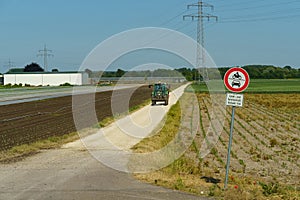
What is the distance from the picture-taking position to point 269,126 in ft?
90.5

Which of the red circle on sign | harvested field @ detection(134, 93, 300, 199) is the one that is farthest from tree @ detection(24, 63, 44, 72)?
the red circle on sign

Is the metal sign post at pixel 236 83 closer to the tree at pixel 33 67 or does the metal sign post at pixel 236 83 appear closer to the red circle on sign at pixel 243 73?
the red circle on sign at pixel 243 73

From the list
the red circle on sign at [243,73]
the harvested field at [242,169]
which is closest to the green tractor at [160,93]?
the harvested field at [242,169]

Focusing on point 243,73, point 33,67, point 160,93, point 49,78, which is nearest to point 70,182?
point 243,73

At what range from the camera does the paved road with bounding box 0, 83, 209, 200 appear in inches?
366

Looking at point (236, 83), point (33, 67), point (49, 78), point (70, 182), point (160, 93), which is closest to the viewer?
point (236, 83)

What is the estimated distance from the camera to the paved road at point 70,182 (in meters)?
9.30

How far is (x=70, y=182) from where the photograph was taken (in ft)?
35.0

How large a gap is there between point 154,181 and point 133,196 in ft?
5.29

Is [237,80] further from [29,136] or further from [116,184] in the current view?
[29,136]

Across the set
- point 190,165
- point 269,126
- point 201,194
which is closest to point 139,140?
point 190,165

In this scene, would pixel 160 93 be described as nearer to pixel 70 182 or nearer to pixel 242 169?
pixel 242 169

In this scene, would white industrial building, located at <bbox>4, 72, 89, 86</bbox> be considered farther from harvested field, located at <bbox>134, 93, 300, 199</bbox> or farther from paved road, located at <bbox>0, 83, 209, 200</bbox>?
paved road, located at <bbox>0, 83, 209, 200</bbox>

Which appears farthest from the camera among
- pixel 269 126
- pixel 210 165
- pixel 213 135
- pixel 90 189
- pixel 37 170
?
pixel 269 126
